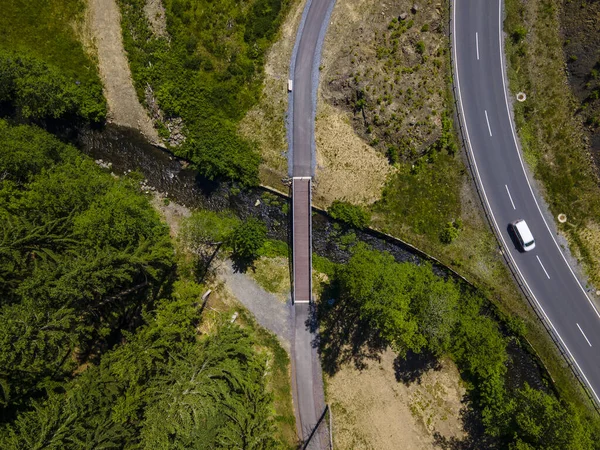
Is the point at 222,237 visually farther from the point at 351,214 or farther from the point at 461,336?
the point at 461,336

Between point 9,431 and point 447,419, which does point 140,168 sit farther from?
point 447,419

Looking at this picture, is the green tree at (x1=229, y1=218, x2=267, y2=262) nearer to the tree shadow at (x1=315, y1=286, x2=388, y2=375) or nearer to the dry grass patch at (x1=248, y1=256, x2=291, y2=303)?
the dry grass patch at (x1=248, y1=256, x2=291, y2=303)

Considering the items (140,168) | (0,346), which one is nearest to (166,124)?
(140,168)

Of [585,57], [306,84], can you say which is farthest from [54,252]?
[585,57]

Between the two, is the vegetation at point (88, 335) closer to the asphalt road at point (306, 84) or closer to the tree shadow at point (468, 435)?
the asphalt road at point (306, 84)

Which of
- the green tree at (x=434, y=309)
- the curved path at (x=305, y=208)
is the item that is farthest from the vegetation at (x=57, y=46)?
the green tree at (x=434, y=309)

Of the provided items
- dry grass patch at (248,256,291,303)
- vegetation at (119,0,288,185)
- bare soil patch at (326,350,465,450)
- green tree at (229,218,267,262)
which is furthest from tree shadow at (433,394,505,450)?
vegetation at (119,0,288,185)
